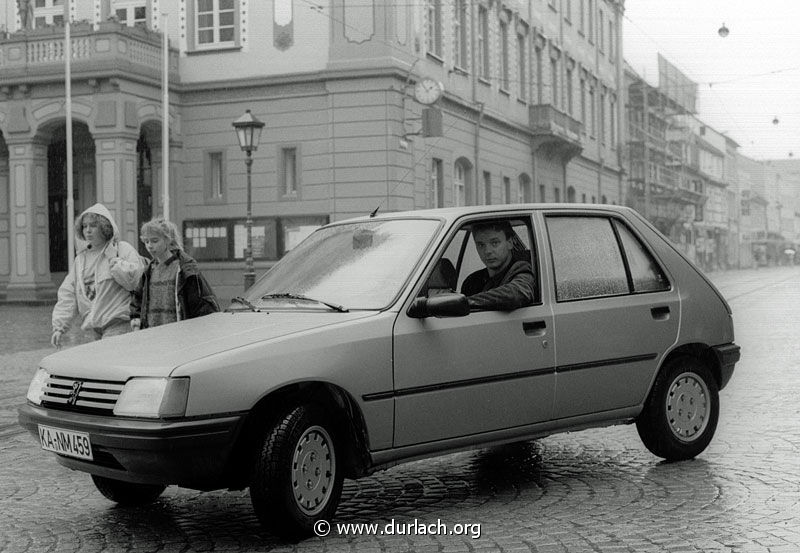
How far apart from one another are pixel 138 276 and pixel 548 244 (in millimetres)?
3158

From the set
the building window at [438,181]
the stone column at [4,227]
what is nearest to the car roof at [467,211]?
the building window at [438,181]

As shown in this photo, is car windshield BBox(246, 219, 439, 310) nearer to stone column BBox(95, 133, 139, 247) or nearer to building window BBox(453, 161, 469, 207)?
stone column BBox(95, 133, 139, 247)

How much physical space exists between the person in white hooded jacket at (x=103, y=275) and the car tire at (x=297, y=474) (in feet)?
10.6

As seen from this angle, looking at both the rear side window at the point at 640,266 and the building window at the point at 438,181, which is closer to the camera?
the rear side window at the point at 640,266

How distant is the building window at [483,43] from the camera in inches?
1395

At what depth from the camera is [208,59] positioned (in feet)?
97.6

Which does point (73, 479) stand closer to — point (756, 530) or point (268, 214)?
point (756, 530)

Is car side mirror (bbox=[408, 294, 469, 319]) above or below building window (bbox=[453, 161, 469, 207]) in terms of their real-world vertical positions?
below

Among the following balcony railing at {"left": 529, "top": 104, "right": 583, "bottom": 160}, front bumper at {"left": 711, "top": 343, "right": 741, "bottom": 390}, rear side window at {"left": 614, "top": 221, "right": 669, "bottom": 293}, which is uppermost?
balcony railing at {"left": 529, "top": 104, "right": 583, "bottom": 160}

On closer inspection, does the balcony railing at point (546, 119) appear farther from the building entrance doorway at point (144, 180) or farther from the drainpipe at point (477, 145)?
the building entrance doorway at point (144, 180)

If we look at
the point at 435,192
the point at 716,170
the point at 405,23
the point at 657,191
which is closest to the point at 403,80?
the point at 405,23

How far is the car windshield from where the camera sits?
5855 millimetres

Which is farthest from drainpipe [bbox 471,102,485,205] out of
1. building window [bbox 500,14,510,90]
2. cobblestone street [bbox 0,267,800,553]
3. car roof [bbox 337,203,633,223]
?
car roof [bbox 337,203,633,223]

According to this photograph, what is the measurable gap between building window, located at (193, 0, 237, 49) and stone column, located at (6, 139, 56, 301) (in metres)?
5.07
